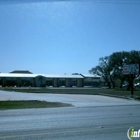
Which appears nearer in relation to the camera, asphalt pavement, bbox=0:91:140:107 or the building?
asphalt pavement, bbox=0:91:140:107

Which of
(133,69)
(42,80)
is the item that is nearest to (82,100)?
(133,69)

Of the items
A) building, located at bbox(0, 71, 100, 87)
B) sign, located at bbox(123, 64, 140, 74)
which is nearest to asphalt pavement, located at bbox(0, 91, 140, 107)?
sign, located at bbox(123, 64, 140, 74)

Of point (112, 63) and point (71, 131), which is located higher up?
point (112, 63)

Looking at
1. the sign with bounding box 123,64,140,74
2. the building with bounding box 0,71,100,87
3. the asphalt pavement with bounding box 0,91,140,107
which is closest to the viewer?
the asphalt pavement with bounding box 0,91,140,107

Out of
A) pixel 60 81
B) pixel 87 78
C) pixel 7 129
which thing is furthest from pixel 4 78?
pixel 7 129

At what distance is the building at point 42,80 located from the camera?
87194 millimetres

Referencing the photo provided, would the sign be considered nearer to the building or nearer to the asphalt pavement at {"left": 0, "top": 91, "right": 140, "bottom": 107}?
the asphalt pavement at {"left": 0, "top": 91, "right": 140, "bottom": 107}

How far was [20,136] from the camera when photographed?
9.01m

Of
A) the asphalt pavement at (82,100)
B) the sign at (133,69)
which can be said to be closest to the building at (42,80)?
the sign at (133,69)

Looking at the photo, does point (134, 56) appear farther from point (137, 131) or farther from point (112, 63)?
point (137, 131)

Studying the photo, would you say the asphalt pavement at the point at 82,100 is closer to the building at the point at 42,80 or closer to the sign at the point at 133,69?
the sign at the point at 133,69

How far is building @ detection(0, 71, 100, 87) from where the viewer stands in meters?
87.2

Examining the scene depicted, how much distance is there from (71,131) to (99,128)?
4.23ft

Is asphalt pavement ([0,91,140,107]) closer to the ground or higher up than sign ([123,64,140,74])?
closer to the ground
